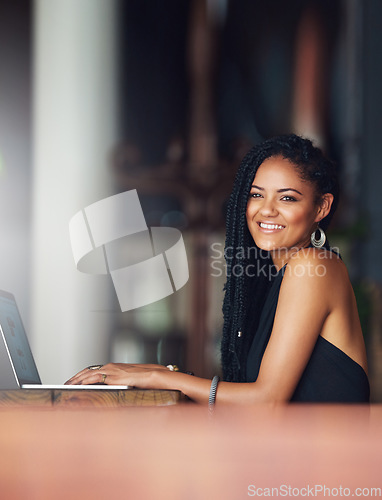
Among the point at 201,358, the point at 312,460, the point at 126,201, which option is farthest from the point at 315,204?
the point at 126,201

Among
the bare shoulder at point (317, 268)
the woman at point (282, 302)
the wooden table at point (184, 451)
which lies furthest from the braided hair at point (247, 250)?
the wooden table at point (184, 451)

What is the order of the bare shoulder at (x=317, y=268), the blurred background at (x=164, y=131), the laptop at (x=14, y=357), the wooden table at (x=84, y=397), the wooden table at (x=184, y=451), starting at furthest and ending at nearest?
the blurred background at (x=164, y=131) → the bare shoulder at (x=317, y=268) → the laptop at (x=14, y=357) → the wooden table at (x=84, y=397) → the wooden table at (x=184, y=451)

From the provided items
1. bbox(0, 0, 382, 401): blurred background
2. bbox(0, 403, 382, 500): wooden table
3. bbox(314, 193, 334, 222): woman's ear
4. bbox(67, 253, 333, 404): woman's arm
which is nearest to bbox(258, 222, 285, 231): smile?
bbox(314, 193, 334, 222): woman's ear

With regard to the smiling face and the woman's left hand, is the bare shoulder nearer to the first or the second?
the smiling face

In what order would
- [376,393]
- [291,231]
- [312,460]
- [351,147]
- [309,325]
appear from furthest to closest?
[351,147], [376,393], [291,231], [309,325], [312,460]

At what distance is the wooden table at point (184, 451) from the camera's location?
1.47ft

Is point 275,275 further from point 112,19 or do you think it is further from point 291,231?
point 112,19

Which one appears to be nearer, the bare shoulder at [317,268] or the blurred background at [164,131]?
the bare shoulder at [317,268]

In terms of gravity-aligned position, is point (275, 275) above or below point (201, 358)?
above

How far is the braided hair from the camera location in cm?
163

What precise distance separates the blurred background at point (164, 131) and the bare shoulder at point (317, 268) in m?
2.48

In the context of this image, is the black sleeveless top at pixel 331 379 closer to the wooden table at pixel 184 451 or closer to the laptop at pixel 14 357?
the laptop at pixel 14 357

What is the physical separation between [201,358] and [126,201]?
1.20 metres

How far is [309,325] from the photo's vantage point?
138 centimetres
